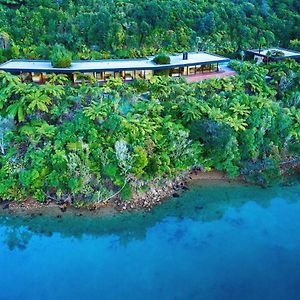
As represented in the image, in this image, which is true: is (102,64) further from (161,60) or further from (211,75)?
(211,75)

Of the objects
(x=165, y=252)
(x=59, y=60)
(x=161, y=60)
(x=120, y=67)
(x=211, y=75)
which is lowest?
(x=165, y=252)

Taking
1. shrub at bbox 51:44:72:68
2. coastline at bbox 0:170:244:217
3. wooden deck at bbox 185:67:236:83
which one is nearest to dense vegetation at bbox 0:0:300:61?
shrub at bbox 51:44:72:68

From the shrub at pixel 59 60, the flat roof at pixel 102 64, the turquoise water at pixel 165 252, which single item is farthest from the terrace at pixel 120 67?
the turquoise water at pixel 165 252

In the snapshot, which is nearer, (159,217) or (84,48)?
(159,217)

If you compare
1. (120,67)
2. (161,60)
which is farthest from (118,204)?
(161,60)

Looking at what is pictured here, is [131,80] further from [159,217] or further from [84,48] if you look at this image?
[159,217]

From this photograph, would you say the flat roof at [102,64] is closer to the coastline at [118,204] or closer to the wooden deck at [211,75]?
the wooden deck at [211,75]

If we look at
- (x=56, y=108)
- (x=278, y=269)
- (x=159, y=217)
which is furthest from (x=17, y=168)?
(x=278, y=269)
